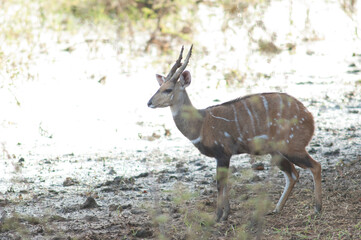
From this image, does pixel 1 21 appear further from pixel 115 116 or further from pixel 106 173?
pixel 106 173

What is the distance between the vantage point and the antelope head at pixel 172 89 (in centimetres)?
528

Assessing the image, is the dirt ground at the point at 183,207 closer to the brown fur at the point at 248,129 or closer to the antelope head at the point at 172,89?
the brown fur at the point at 248,129

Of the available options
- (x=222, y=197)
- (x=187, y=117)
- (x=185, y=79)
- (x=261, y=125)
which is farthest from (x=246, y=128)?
(x=185, y=79)

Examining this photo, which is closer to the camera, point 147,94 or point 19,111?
point 19,111

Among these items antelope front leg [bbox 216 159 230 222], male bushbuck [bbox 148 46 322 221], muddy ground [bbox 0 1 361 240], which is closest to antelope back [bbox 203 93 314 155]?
male bushbuck [bbox 148 46 322 221]

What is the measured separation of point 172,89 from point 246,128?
71cm

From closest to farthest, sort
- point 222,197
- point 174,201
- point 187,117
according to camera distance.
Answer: point 174,201
point 222,197
point 187,117

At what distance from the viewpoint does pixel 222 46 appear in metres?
11.9

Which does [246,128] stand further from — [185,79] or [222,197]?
[185,79]

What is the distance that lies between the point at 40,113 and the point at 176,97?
12.8 feet

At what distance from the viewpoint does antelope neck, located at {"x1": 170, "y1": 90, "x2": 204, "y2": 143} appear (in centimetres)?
526

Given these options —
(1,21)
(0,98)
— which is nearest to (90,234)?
(0,98)

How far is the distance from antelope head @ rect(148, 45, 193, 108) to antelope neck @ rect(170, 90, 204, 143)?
33mm

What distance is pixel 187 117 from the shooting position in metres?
5.23
